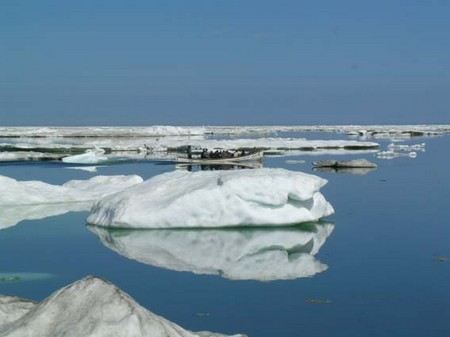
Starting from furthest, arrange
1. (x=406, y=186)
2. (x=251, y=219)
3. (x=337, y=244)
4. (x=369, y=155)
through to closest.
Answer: (x=369, y=155), (x=406, y=186), (x=251, y=219), (x=337, y=244)

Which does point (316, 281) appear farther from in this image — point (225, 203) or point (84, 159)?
point (84, 159)

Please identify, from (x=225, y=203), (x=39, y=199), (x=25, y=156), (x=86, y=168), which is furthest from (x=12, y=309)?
(x=25, y=156)

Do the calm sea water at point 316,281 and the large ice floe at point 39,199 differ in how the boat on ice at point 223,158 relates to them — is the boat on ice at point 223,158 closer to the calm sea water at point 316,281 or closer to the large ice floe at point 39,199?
the large ice floe at point 39,199

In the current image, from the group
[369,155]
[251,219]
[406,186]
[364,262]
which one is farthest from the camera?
[369,155]

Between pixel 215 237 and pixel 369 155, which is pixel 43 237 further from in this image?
pixel 369 155

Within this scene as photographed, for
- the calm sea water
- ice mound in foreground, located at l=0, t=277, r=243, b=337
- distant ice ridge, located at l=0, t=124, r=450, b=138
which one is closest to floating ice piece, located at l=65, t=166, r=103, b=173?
the calm sea water

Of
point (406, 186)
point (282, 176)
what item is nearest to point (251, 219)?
point (282, 176)

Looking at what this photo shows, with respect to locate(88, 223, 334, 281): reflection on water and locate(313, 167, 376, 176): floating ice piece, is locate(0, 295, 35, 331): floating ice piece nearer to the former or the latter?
locate(88, 223, 334, 281): reflection on water
